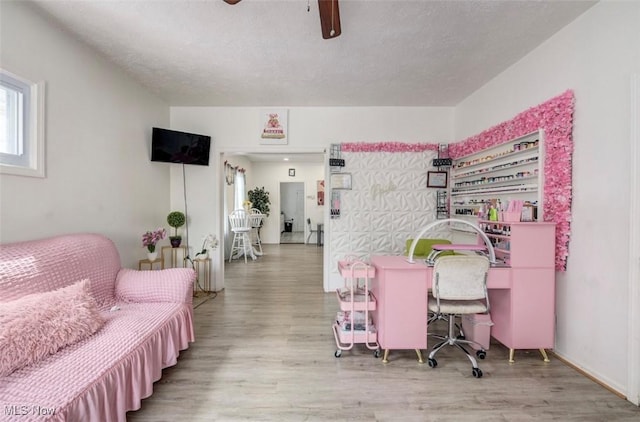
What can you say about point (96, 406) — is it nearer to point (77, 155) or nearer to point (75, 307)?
point (75, 307)

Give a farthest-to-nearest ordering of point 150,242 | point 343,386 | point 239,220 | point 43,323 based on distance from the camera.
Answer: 1. point 239,220
2. point 150,242
3. point 343,386
4. point 43,323

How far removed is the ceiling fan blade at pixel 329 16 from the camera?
4.69 feet

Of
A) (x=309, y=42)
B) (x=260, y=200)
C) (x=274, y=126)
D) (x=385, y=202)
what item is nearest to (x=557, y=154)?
(x=385, y=202)

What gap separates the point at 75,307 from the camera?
1.60 metres

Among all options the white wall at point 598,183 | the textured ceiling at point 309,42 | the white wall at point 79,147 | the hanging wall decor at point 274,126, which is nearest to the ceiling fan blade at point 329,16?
the textured ceiling at point 309,42

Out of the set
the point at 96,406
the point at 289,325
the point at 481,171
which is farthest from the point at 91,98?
the point at 481,171

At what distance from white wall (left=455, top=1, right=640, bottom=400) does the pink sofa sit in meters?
3.00

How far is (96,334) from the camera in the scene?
5.34 ft

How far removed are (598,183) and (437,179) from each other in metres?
1.97

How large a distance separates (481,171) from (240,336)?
10.3 ft

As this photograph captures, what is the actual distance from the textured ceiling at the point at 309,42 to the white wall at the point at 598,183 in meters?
0.26

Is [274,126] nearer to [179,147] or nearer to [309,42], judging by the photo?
[179,147]

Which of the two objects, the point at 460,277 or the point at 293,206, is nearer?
the point at 460,277

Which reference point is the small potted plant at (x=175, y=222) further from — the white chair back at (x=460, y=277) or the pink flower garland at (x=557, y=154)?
the pink flower garland at (x=557, y=154)
